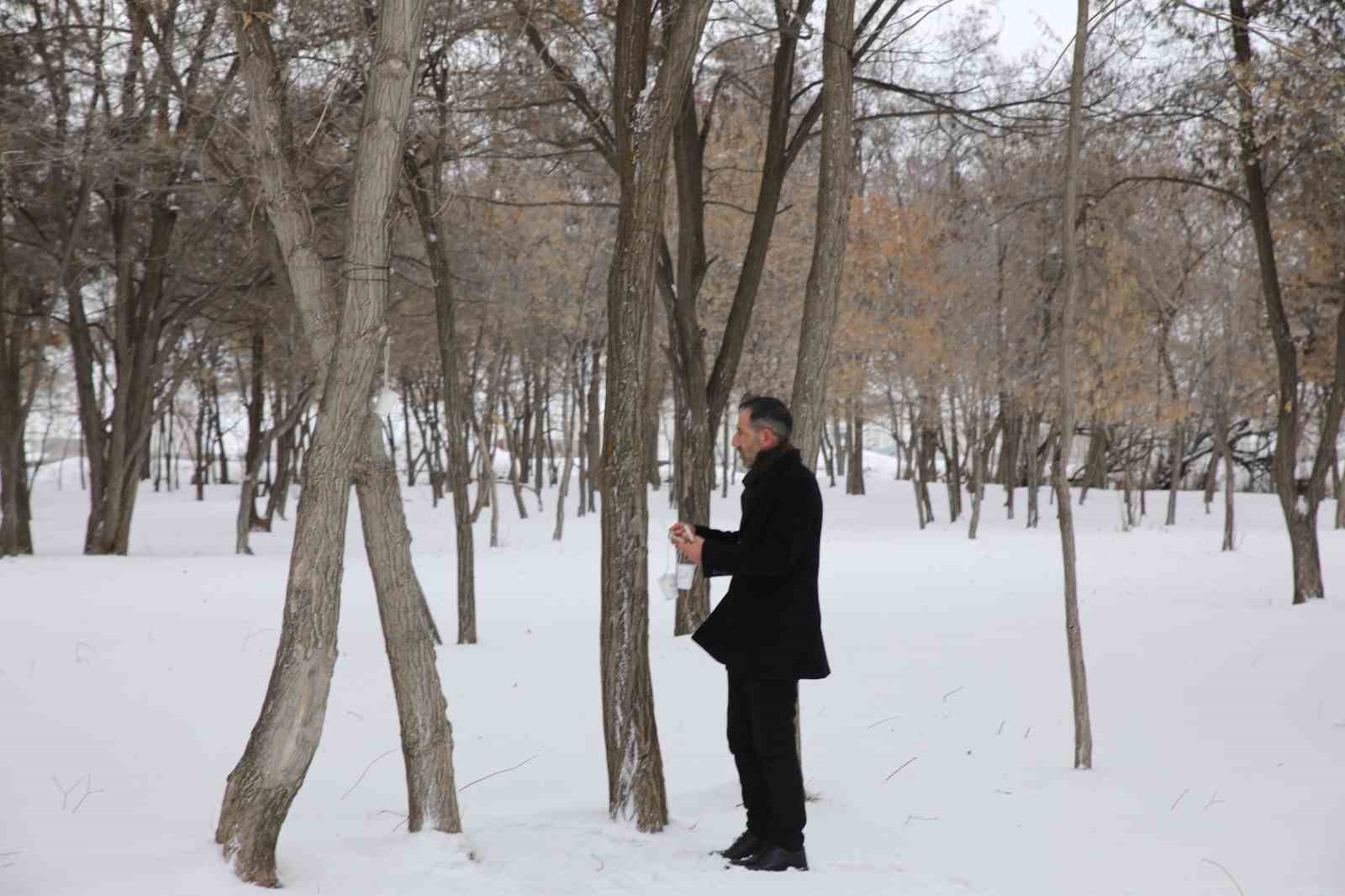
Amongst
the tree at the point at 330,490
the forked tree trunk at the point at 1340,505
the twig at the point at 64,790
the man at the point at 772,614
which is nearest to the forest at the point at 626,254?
the tree at the point at 330,490

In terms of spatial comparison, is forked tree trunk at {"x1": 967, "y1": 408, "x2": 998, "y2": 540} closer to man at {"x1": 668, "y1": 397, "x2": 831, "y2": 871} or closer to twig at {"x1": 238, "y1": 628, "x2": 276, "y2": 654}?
twig at {"x1": 238, "y1": 628, "x2": 276, "y2": 654}

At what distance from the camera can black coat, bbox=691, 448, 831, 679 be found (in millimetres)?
4531

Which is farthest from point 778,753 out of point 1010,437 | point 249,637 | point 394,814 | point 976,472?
point 1010,437

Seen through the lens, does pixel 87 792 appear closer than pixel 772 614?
No

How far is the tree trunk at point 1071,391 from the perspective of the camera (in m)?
6.14

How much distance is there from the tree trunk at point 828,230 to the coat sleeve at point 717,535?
1422 mm

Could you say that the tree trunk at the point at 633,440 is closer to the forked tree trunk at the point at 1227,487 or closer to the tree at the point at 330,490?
the tree at the point at 330,490

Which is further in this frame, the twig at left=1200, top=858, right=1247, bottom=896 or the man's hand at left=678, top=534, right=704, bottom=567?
the twig at left=1200, top=858, right=1247, bottom=896

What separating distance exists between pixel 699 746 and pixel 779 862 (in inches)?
111

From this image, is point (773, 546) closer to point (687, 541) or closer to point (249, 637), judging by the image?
point (687, 541)

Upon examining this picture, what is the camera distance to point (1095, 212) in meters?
14.4

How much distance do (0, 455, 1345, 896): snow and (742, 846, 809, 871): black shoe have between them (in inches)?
2.5

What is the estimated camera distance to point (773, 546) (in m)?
4.53

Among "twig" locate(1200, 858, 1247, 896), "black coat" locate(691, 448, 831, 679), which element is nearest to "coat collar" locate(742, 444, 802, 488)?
"black coat" locate(691, 448, 831, 679)
